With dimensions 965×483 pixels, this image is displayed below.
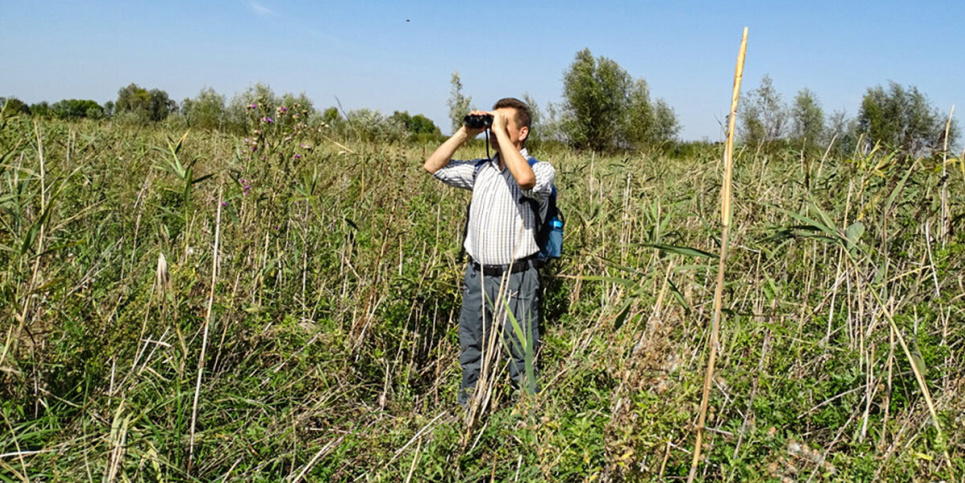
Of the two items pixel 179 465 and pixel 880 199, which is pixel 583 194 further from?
pixel 179 465

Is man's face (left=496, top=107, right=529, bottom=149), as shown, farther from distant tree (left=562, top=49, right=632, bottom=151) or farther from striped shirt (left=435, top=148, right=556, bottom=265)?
distant tree (left=562, top=49, right=632, bottom=151)

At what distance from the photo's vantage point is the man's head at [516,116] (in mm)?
2930

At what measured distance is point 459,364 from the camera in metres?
3.05

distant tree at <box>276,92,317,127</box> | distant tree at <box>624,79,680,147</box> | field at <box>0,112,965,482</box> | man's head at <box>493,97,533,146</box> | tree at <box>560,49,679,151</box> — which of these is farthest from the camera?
tree at <box>560,49,679,151</box>

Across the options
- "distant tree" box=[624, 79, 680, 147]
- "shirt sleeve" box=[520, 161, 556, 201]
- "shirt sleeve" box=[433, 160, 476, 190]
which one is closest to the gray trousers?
"shirt sleeve" box=[520, 161, 556, 201]

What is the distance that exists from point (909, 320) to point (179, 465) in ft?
9.06

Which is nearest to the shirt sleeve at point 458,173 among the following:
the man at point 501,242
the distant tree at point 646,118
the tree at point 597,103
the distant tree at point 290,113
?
the man at point 501,242

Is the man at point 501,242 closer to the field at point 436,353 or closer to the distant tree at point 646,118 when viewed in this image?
the field at point 436,353

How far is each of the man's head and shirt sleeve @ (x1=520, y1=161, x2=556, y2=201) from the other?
0.22 meters

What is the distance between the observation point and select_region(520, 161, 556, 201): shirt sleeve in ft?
9.04

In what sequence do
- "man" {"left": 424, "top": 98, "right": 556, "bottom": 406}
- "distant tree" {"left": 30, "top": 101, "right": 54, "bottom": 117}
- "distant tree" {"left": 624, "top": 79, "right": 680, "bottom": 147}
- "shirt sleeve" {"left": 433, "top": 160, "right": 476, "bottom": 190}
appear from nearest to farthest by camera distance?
"man" {"left": 424, "top": 98, "right": 556, "bottom": 406} → "shirt sleeve" {"left": 433, "top": 160, "right": 476, "bottom": 190} → "distant tree" {"left": 30, "top": 101, "right": 54, "bottom": 117} → "distant tree" {"left": 624, "top": 79, "right": 680, "bottom": 147}

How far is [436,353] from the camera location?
321 cm

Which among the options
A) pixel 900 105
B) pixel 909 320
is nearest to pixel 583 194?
pixel 909 320

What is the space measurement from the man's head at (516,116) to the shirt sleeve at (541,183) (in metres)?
0.22
